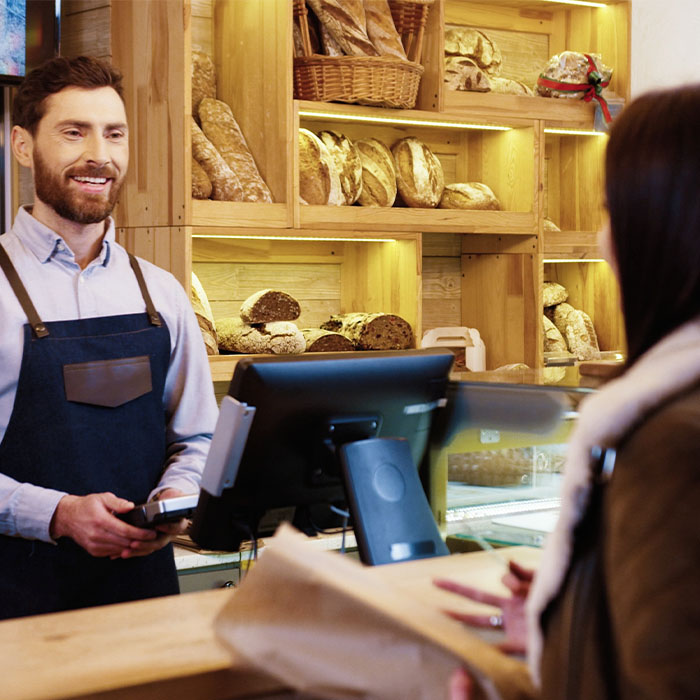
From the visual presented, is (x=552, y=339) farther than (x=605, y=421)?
Yes

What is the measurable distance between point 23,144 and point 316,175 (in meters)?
1.14

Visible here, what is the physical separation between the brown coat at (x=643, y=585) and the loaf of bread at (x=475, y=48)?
2.86 m

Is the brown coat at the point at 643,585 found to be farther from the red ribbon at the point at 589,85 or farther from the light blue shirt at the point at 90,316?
the red ribbon at the point at 589,85

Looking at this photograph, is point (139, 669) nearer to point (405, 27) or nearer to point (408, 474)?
point (408, 474)

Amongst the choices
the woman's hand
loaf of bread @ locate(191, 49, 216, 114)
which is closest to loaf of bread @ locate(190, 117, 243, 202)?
loaf of bread @ locate(191, 49, 216, 114)

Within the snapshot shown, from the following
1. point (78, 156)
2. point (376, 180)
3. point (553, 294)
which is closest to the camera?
point (78, 156)

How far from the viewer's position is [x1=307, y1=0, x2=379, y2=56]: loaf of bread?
9.83 feet

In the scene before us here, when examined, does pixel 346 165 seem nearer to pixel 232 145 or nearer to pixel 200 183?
pixel 232 145

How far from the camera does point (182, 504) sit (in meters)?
1.53

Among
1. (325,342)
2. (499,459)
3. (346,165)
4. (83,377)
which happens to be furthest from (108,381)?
(346,165)

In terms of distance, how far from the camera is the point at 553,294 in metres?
3.80

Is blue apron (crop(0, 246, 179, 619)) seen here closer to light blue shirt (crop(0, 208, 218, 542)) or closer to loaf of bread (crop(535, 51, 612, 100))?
light blue shirt (crop(0, 208, 218, 542))

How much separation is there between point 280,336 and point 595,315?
4.99 ft

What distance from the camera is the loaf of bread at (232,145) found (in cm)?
288
